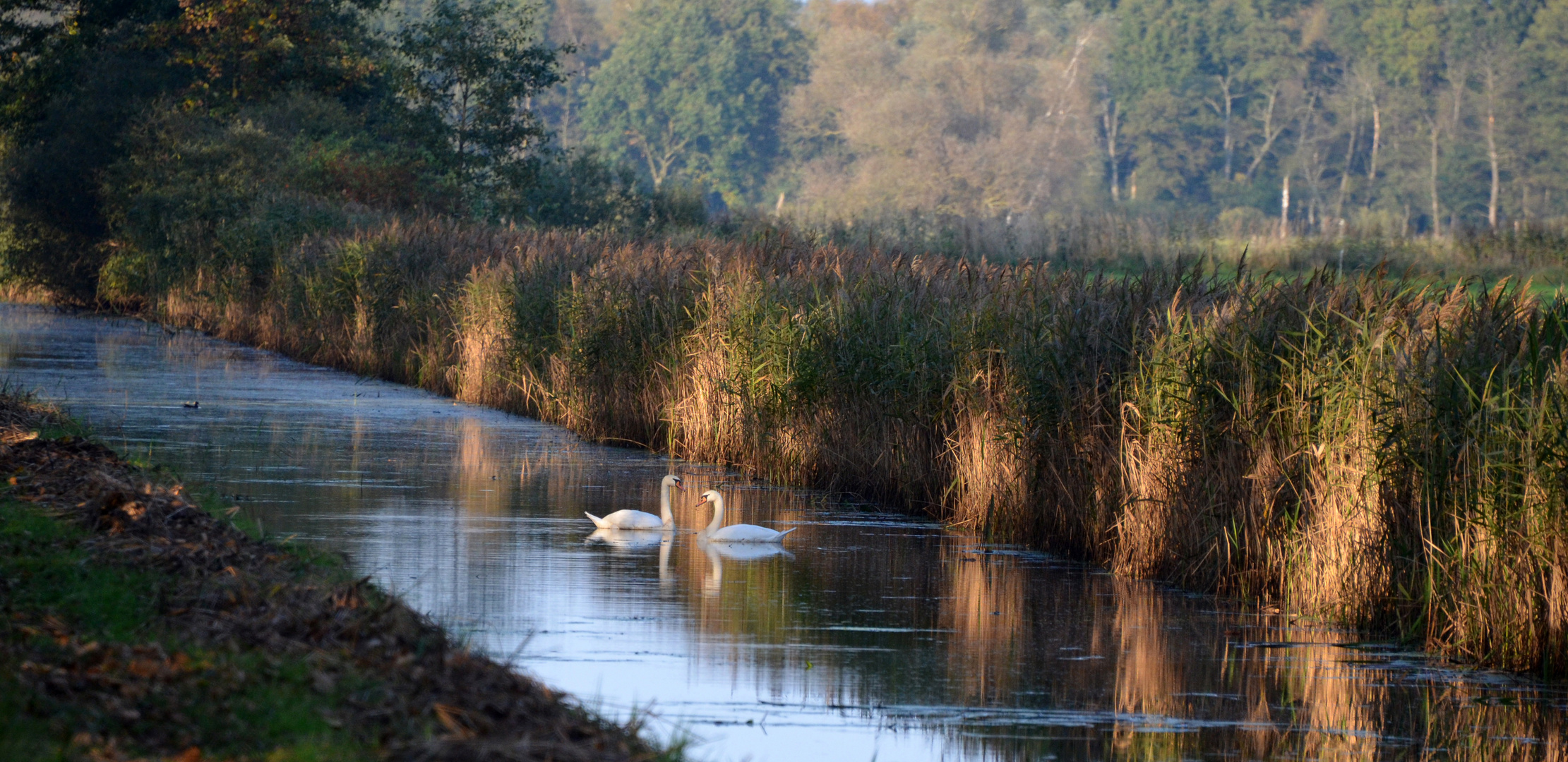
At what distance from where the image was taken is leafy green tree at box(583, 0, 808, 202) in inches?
3152

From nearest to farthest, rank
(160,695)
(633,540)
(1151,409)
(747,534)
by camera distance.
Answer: (160,695)
(1151,409)
(747,534)
(633,540)

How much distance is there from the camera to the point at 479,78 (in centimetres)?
3962

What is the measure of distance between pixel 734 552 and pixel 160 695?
579cm

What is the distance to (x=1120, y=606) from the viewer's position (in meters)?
9.74

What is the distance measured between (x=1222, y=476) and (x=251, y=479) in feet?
23.2

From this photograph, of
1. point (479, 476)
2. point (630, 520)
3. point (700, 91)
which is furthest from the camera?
point (700, 91)

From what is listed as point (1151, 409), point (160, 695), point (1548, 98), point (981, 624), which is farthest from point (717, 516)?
point (1548, 98)

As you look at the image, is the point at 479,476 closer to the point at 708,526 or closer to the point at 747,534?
the point at 708,526

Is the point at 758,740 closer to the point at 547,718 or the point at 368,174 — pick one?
the point at 547,718

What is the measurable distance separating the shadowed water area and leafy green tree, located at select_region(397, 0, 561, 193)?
25.3 m

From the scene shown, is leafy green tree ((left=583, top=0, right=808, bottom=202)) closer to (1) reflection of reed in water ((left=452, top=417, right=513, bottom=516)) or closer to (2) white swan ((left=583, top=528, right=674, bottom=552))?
(1) reflection of reed in water ((left=452, top=417, right=513, bottom=516))

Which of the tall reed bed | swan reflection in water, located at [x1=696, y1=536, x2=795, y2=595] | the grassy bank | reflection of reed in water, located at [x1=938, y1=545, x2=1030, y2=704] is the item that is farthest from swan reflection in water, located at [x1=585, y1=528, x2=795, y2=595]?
the grassy bank

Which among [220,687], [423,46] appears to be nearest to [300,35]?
[423,46]

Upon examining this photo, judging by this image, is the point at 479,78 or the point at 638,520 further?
the point at 479,78
